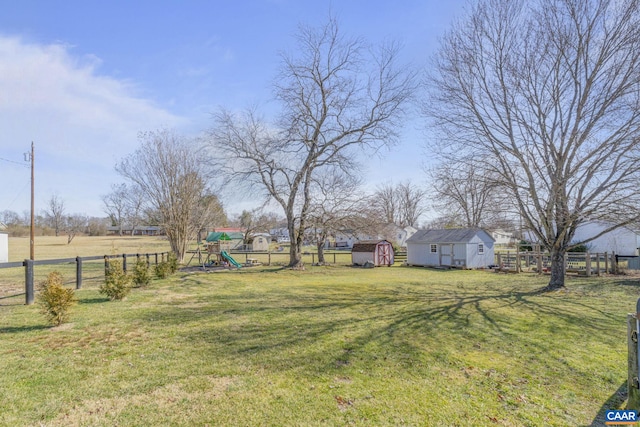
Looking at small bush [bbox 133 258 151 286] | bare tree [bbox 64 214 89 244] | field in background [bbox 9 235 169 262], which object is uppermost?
bare tree [bbox 64 214 89 244]

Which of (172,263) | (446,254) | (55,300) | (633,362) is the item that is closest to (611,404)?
(633,362)

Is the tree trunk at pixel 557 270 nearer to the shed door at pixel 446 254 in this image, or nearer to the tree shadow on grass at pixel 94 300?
the shed door at pixel 446 254

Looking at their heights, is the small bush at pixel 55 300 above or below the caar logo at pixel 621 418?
above

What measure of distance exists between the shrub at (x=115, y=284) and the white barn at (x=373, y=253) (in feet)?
57.1

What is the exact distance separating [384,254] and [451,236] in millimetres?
4894

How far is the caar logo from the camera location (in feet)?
10.6

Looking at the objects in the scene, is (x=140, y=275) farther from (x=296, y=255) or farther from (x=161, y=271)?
(x=296, y=255)

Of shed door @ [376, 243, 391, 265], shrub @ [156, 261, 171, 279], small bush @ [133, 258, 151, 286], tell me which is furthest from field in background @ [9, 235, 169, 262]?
shed door @ [376, 243, 391, 265]

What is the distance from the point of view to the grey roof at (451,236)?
22109 mm

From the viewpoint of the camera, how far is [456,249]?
22250 millimetres

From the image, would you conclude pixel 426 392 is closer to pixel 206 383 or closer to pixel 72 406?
pixel 206 383

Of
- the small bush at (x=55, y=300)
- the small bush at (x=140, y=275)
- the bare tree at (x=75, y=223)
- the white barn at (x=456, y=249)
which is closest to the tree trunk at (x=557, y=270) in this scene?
the white barn at (x=456, y=249)

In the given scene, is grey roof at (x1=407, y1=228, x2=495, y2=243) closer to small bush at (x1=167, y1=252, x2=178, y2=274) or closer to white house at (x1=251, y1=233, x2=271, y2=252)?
small bush at (x1=167, y1=252, x2=178, y2=274)

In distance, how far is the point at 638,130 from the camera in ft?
30.7
